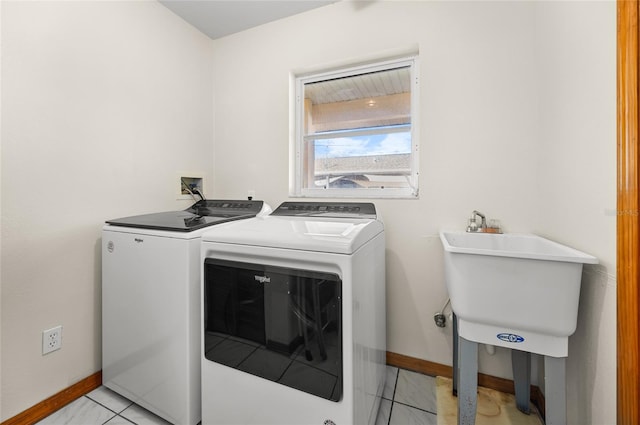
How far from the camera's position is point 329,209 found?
1718mm

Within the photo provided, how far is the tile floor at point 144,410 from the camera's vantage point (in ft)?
4.28

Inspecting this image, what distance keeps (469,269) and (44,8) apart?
89.1 inches

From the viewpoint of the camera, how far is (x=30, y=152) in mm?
1276

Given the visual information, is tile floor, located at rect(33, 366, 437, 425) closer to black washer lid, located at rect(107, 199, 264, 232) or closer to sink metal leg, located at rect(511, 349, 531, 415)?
sink metal leg, located at rect(511, 349, 531, 415)

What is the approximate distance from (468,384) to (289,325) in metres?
0.72

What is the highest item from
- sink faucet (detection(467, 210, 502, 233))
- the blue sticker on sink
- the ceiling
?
the ceiling

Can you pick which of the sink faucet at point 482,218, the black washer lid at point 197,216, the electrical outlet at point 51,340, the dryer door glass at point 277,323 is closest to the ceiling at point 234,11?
the black washer lid at point 197,216

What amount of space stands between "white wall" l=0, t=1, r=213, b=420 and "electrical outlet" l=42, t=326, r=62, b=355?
0.02 m

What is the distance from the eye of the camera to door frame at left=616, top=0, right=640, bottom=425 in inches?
28.7

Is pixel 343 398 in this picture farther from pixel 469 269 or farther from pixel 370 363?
pixel 469 269

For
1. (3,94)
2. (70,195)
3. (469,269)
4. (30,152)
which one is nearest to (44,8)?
(3,94)

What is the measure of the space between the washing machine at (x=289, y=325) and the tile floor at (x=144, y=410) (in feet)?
0.66

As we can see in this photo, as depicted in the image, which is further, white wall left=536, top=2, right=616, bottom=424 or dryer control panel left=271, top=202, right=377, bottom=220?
dryer control panel left=271, top=202, right=377, bottom=220

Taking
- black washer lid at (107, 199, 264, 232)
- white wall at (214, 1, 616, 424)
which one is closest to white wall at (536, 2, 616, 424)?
white wall at (214, 1, 616, 424)
